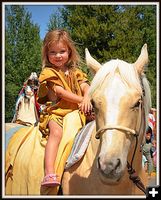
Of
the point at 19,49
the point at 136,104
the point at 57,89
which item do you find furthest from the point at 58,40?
the point at 19,49

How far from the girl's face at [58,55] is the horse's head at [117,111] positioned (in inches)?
26.1

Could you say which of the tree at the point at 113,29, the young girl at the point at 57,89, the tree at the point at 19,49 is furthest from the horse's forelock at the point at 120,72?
the tree at the point at 19,49

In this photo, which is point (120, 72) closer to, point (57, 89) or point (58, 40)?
point (57, 89)

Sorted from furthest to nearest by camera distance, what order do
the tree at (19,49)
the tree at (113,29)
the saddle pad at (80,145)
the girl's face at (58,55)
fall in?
the tree at (19,49), the tree at (113,29), the girl's face at (58,55), the saddle pad at (80,145)

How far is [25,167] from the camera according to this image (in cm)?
330

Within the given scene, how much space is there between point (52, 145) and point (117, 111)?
0.78 meters

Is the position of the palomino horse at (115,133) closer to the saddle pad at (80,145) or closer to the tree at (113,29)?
the saddle pad at (80,145)

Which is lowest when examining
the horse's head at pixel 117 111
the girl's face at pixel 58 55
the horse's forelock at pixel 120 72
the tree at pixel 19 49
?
the horse's head at pixel 117 111

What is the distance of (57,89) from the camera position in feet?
10.1

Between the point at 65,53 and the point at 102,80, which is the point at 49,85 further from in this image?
the point at 102,80

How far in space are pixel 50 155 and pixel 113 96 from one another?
2.63ft

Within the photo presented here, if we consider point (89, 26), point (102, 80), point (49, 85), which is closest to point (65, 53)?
point (49, 85)

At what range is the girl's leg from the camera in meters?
2.89

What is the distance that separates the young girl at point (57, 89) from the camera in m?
2.94
